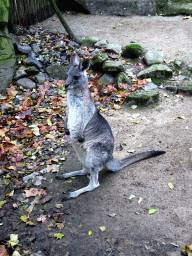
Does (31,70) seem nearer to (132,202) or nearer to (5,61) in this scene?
(5,61)

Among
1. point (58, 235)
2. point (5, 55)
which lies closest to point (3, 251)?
point (58, 235)

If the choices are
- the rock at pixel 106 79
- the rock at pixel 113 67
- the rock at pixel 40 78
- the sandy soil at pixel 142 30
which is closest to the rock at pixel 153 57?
the sandy soil at pixel 142 30

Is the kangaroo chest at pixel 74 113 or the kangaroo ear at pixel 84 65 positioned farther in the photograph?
the kangaroo chest at pixel 74 113

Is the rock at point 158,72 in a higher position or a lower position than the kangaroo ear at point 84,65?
lower

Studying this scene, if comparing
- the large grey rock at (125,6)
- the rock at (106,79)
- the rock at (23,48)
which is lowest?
the rock at (106,79)

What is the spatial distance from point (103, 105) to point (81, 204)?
10.1 ft

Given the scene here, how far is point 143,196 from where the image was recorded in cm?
368

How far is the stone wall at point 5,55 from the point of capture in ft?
21.2

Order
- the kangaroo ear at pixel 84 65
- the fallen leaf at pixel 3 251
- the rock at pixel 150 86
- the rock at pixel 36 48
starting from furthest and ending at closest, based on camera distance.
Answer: the rock at pixel 36 48 → the rock at pixel 150 86 → the kangaroo ear at pixel 84 65 → the fallen leaf at pixel 3 251

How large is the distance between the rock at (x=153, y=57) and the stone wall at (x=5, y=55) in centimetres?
360

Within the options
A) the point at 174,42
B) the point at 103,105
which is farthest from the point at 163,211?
the point at 174,42

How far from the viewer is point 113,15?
1073cm

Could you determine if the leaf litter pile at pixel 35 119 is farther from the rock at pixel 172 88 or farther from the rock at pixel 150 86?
the rock at pixel 172 88

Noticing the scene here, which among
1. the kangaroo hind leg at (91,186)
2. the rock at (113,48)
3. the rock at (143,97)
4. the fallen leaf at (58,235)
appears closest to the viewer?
the fallen leaf at (58,235)
